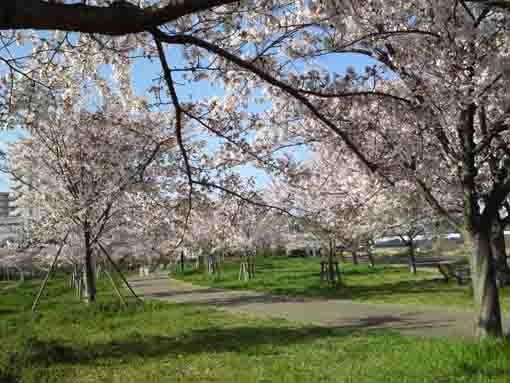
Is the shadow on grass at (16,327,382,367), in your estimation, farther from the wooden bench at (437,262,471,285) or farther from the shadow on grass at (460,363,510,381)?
the wooden bench at (437,262,471,285)

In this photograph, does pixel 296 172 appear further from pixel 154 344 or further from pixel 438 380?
pixel 154 344

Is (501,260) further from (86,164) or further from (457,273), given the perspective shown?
(86,164)

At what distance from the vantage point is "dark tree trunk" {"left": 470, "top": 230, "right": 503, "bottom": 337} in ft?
20.7

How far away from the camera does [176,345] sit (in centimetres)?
734

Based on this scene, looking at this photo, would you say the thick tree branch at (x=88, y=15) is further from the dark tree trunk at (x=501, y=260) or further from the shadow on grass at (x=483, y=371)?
the dark tree trunk at (x=501, y=260)

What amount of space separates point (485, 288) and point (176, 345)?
15.9 ft

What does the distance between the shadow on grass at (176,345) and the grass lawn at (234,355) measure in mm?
15

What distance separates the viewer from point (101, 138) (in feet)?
38.5

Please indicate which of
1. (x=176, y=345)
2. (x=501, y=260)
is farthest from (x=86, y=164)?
(x=501, y=260)

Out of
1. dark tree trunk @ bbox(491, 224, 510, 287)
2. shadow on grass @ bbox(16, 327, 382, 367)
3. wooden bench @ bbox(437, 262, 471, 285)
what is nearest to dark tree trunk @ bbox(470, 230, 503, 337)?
shadow on grass @ bbox(16, 327, 382, 367)

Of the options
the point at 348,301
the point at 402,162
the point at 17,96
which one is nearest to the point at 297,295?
the point at 348,301

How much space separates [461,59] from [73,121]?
29.6ft

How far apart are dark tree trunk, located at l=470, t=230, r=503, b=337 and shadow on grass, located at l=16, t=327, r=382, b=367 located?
94.5 inches

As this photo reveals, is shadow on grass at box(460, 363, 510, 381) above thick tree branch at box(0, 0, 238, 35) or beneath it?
beneath
